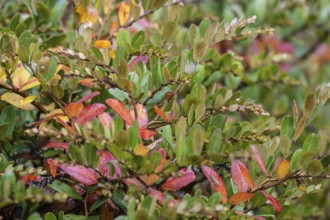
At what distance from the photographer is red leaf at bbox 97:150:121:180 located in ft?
3.44

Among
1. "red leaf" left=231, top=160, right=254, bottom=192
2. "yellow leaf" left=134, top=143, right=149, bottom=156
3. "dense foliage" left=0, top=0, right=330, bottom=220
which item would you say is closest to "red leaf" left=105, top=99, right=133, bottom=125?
"dense foliage" left=0, top=0, right=330, bottom=220

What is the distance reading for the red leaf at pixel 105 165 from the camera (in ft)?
3.44

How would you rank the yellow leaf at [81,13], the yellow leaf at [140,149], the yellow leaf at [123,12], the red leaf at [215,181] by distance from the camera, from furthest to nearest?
the yellow leaf at [123,12] → the yellow leaf at [81,13] → the red leaf at [215,181] → the yellow leaf at [140,149]

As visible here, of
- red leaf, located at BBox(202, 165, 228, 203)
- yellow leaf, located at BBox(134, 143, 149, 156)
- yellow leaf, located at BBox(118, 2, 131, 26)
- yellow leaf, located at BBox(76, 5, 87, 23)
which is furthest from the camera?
yellow leaf, located at BBox(118, 2, 131, 26)

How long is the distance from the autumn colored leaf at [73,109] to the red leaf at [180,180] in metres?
0.24

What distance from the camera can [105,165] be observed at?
106 centimetres

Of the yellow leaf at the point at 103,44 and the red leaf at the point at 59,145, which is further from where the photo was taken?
the yellow leaf at the point at 103,44

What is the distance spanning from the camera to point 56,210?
46.8 inches

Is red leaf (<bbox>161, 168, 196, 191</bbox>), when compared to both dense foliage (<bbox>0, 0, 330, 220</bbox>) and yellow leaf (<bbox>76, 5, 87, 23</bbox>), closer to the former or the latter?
dense foliage (<bbox>0, 0, 330, 220</bbox>)

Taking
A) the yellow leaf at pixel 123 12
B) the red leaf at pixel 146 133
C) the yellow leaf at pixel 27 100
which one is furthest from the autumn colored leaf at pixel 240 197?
the yellow leaf at pixel 123 12

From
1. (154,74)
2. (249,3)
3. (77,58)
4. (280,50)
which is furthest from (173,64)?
(280,50)

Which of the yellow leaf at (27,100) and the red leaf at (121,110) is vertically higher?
the yellow leaf at (27,100)

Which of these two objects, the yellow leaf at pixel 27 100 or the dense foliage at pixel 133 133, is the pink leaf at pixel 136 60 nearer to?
the dense foliage at pixel 133 133

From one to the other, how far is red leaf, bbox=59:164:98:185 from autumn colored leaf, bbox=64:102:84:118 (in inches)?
5.3
